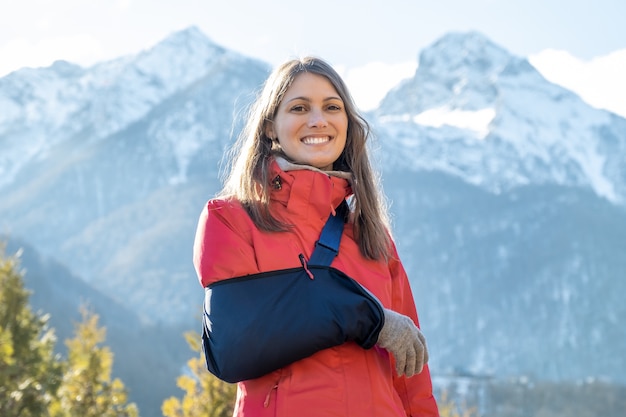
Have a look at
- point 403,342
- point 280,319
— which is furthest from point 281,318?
point 403,342

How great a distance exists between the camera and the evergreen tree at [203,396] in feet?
38.3

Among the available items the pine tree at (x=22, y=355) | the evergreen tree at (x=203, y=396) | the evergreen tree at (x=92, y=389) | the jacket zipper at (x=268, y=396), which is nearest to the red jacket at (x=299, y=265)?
the jacket zipper at (x=268, y=396)

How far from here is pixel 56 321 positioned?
10462 centimetres

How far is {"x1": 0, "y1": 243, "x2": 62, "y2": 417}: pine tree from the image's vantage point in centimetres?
998

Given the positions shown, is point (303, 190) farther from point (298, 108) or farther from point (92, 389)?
point (92, 389)

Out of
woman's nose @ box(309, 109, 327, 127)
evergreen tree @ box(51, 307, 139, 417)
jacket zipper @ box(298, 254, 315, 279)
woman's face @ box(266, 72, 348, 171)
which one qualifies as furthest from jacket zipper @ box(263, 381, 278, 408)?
evergreen tree @ box(51, 307, 139, 417)

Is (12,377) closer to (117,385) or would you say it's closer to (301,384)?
(117,385)

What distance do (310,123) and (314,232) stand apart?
1.43ft

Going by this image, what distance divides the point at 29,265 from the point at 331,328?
134 m

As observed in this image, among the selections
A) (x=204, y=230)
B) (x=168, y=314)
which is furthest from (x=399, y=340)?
(x=168, y=314)

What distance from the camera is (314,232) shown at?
116 inches

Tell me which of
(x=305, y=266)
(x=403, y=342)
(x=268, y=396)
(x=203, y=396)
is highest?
(x=305, y=266)

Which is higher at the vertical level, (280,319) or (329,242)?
(329,242)

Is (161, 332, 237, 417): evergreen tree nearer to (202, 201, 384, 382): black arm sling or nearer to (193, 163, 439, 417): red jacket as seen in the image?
(193, 163, 439, 417): red jacket
